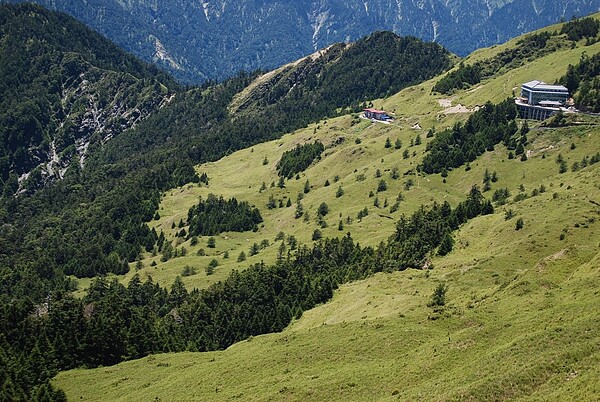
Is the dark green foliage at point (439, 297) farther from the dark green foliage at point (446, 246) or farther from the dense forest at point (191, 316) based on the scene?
the dense forest at point (191, 316)

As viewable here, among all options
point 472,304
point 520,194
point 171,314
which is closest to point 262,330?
point 171,314

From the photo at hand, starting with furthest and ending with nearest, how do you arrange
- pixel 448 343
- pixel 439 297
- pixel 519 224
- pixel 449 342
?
1. pixel 519 224
2. pixel 439 297
3. pixel 449 342
4. pixel 448 343

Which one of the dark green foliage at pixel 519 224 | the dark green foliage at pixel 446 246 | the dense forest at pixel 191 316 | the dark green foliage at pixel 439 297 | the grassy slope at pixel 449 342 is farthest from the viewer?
the dark green foliage at pixel 446 246

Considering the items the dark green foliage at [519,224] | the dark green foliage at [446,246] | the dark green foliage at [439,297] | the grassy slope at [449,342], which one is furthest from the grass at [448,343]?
the dark green foliage at [446,246]

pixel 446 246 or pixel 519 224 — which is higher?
pixel 519 224

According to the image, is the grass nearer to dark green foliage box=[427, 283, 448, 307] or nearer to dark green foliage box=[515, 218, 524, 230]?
dark green foliage box=[515, 218, 524, 230]

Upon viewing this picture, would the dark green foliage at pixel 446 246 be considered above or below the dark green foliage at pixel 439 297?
below

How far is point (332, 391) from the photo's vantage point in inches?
3036

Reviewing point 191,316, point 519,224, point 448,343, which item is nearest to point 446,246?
point 519,224

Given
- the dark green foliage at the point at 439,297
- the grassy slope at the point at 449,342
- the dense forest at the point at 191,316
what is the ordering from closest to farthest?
the grassy slope at the point at 449,342 → the dark green foliage at the point at 439,297 → the dense forest at the point at 191,316

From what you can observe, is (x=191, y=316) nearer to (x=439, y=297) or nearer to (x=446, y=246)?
(x=446, y=246)

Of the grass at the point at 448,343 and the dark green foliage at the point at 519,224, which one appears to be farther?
the dark green foliage at the point at 519,224

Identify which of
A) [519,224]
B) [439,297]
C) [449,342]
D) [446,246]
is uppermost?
[449,342]

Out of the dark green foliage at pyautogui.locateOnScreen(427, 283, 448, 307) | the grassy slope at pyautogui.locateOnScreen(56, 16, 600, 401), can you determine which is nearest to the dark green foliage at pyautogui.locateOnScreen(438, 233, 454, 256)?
the grassy slope at pyautogui.locateOnScreen(56, 16, 600, 401)
